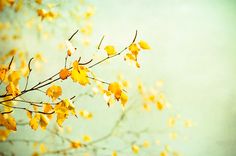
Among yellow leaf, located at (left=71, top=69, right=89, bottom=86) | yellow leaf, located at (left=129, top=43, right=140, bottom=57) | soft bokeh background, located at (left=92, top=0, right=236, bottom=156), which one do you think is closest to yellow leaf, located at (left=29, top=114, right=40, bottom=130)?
yellow leaf, located at (left=71, top=69, right=89, bottom=86)

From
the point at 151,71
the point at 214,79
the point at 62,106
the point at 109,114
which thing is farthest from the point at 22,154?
the point at 214,79

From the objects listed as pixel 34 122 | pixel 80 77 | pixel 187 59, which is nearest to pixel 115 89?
pixel 80 77

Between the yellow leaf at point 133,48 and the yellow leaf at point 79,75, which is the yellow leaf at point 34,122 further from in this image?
the yellow leaf at point 133,48

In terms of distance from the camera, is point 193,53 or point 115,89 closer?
point 115,89

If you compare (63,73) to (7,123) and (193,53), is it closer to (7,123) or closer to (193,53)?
(7,123)

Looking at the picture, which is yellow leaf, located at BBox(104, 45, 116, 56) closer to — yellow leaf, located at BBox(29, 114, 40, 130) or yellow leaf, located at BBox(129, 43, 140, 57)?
yellow leaf, located at BBox(129, 43, 140, 57)

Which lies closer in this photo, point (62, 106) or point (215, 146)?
point (62, 106)

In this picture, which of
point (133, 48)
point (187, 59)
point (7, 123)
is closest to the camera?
point (7, 123)

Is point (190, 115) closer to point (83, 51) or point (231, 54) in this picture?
point (231, 54)

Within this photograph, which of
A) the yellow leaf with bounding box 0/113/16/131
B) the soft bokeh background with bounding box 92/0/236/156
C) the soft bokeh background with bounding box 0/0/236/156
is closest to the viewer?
the yellow leaf with bounding box 0/113/16/131
